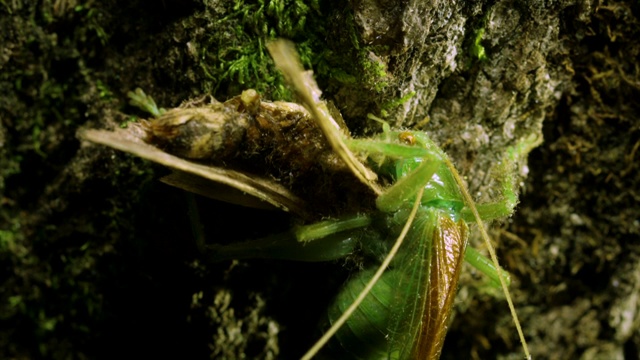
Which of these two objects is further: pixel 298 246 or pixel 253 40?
pixel 298 246

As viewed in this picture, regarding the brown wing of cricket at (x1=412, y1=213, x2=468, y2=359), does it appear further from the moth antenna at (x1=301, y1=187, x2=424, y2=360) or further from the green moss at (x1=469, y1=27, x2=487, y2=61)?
the green moss at (x1=469, y1=27, x2=487, y2=61)

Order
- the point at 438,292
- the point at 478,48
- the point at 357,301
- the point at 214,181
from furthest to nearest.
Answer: the point at 478,48 < the point at 438,292 < the point at 214,181 < the point at 357,301

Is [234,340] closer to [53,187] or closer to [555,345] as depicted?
[53,187]

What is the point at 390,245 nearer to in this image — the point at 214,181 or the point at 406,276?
the point at 406,276

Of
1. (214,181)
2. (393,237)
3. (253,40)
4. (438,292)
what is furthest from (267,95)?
(438,292)

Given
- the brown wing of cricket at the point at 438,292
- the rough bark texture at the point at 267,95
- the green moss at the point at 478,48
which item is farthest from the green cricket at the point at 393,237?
the green moss at the point at 478,48

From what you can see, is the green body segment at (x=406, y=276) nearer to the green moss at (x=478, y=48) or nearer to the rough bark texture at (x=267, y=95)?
the rough bark texture at (x=267, y=95)
